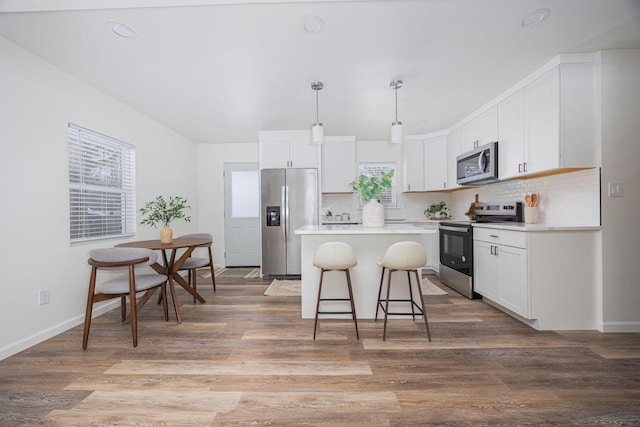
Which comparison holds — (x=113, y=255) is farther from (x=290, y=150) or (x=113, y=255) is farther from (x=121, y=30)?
(x=290, y=150)

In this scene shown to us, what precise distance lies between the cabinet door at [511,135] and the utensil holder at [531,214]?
1.33ft

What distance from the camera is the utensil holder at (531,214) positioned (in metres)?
3.12

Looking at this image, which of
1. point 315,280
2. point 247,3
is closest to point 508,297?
point 315,280

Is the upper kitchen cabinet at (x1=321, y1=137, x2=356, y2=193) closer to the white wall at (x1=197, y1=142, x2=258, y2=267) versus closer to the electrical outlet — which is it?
the white wall at (x1=197, y1=142, x2=258, y2=267)

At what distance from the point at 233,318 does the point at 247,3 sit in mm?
2689

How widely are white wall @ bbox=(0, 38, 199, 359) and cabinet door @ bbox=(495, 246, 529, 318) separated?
Answer: 12.5 ft

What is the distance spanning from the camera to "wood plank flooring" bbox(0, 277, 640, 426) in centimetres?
155

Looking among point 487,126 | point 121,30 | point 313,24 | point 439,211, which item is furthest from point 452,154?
point 121,30

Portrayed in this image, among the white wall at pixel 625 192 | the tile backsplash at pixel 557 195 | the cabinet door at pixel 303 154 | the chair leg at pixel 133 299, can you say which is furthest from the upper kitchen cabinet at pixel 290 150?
the white wall at pixel 625 192

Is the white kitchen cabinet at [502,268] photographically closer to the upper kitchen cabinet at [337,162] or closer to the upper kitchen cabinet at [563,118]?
the upper kitchen cabinet at [563,118]

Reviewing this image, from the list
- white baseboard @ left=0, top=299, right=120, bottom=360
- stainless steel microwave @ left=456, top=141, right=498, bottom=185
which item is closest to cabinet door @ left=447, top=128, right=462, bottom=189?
stainless steel microwave @ left=456, top=141, right=498, bottom=185

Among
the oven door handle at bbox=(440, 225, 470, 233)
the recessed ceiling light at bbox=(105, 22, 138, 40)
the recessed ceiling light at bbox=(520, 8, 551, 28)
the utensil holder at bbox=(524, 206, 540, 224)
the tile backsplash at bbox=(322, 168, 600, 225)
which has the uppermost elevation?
the recessed ceiling light at bbox=(520, 8, 551, 28)

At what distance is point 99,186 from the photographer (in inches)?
125

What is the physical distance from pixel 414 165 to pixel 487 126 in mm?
1507
